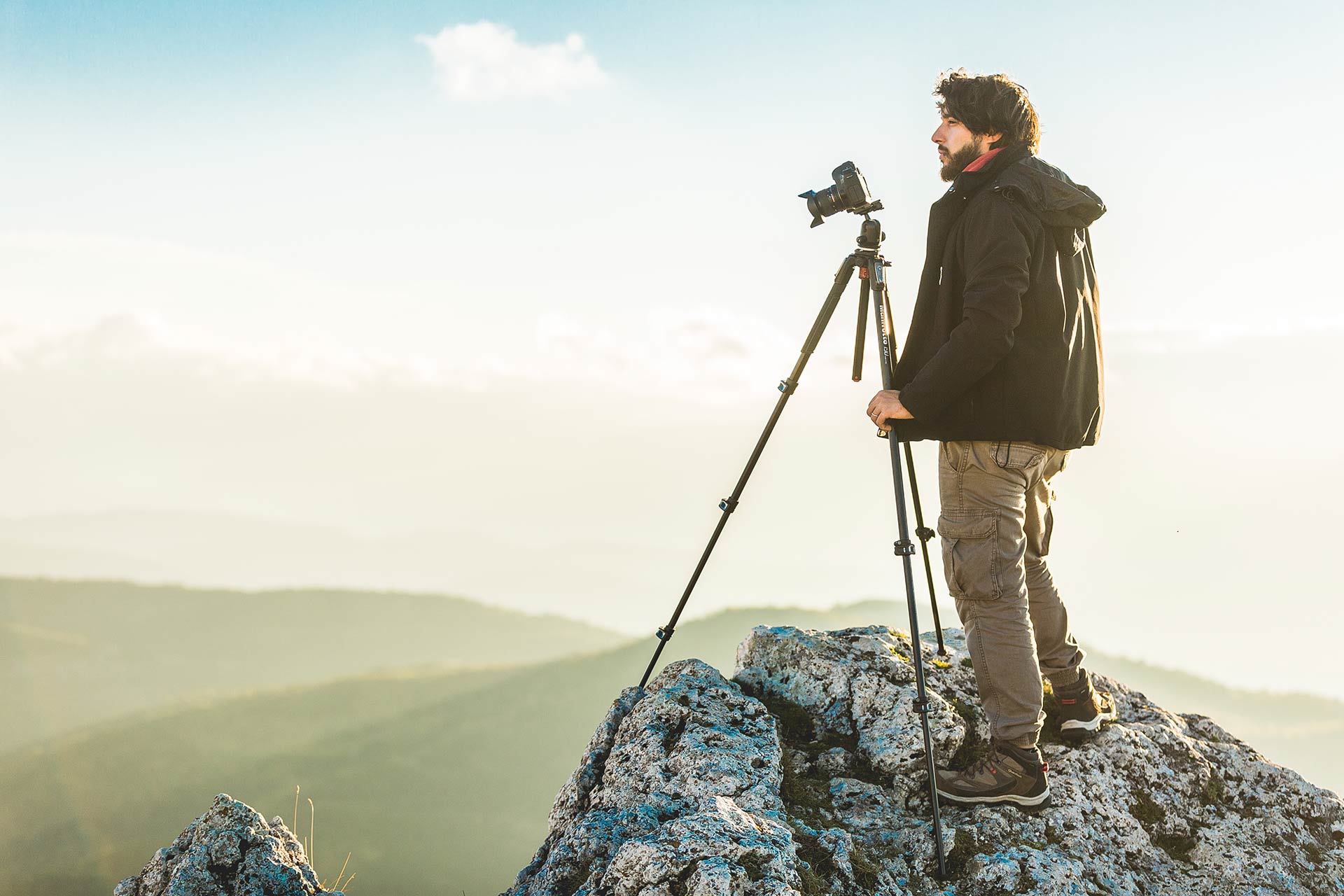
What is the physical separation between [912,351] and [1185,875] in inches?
135

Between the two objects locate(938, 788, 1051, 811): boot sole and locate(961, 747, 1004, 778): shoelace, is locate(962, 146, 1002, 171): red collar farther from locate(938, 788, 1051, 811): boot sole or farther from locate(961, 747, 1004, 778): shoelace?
locate(938, 788, 1051, 811): boot sole

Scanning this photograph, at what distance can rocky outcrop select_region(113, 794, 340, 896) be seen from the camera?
4.89 m

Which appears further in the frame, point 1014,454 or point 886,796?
point 886,796

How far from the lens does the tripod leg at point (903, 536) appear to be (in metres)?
4.37

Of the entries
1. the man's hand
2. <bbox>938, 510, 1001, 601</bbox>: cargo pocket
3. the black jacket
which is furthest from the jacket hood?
<bbox>938, 510, 1001, 601</bbox>: cargo pocket

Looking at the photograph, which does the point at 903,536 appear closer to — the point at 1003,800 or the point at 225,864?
the point at 1003,800

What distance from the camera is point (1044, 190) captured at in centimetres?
450

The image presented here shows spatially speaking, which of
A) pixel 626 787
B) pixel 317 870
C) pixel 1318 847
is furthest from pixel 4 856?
pixel 1318 847

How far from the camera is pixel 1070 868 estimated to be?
4426 mm

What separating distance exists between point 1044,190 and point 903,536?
1.97 m

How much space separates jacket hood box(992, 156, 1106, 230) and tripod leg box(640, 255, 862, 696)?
0.94 meters

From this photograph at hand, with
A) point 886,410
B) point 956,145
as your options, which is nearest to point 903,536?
point 886,410

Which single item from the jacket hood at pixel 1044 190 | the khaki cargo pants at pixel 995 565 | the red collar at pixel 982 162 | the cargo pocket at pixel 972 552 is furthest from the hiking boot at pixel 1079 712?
the red collar at pixel 982 162

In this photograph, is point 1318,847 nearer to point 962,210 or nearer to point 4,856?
point 962,210
